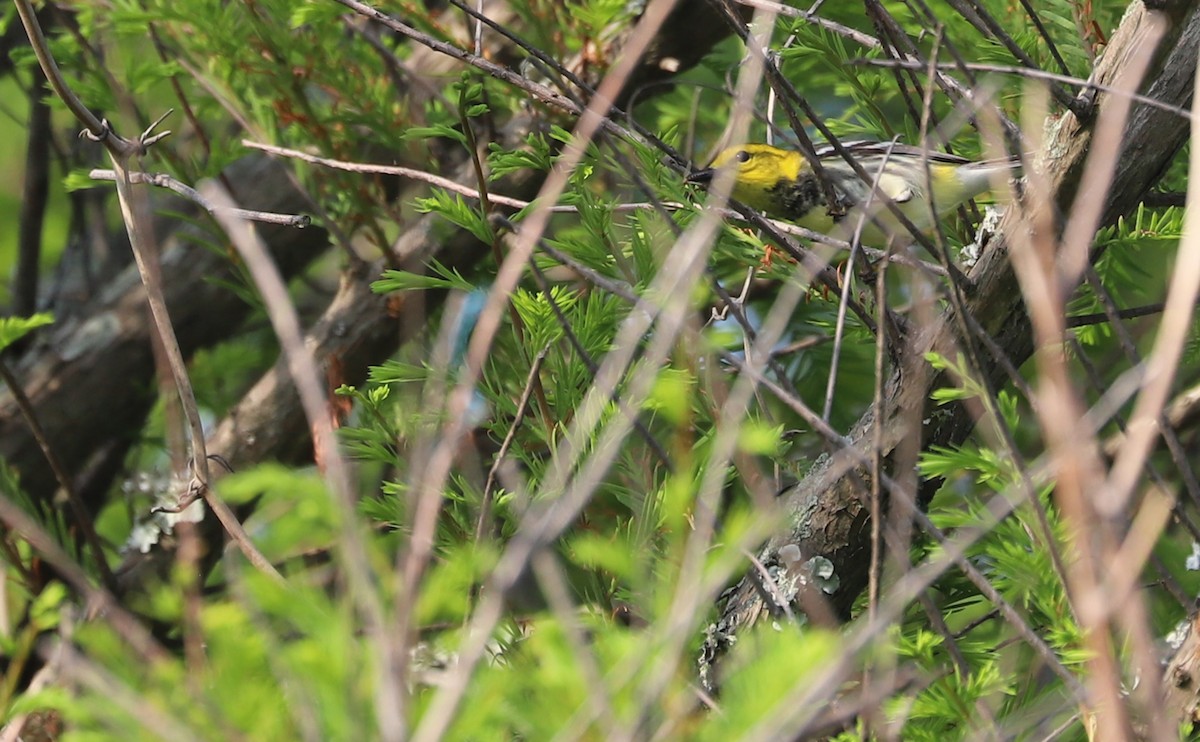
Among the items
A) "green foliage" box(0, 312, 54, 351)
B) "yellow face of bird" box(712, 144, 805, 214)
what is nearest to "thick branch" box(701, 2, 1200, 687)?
"yellow face of bird" box(712, 144, 805, 214)

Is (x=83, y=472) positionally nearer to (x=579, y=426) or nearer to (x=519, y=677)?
(x=579, y=426)

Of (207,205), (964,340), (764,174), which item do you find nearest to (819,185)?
(764,174)

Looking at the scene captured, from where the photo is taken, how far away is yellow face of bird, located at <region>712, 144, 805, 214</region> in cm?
284

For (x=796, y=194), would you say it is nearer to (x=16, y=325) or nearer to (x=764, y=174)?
(x=764, y=174)

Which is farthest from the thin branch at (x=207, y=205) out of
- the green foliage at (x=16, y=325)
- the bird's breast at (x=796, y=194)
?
the bird's breast at (x=796, y=194)

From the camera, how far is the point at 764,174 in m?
2.88

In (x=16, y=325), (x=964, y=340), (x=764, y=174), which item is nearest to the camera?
(x=964, y=340)

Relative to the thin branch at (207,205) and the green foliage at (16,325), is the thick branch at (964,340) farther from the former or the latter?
the green foliage at (16,325)

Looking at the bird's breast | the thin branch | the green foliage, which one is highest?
the thin branch

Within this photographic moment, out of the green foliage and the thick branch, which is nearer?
the thick branch

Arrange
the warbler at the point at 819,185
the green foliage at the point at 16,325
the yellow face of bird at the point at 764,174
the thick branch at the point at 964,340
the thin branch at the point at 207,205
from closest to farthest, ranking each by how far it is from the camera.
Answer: the thin branch at the point at 207,205 → the thick branch at the point at 964,340 → the green foliage at the point at 16,325 → the warbler at the point at 819,185 → the yellow face of bird at the point at 764,174

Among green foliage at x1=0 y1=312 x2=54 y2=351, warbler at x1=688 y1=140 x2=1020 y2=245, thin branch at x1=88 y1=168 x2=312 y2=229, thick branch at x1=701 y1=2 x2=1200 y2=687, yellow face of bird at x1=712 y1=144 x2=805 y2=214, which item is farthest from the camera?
yellow face of bird at x1=712 y1=144 x2=805 y2=214

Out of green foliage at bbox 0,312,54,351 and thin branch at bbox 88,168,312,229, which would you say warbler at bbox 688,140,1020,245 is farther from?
green foliage at bbox 0,312,54,351

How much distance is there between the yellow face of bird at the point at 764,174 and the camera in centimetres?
284
